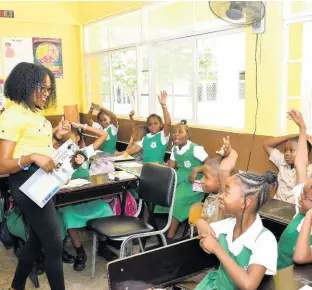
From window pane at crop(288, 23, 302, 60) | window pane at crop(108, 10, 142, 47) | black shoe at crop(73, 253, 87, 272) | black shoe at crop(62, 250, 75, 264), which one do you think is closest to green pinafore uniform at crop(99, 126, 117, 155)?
window pane at crop(108, 10, 142, 47)

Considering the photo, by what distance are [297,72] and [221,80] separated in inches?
35.1

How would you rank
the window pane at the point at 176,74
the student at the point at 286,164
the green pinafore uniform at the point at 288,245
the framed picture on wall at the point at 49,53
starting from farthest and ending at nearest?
the framed picture on wall at the point at 49,53
the window pane at the point at 176,74
the student at the point at 286,164
the green pinafore uniform at the point at 288,245

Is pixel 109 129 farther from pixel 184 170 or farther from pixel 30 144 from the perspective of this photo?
pixel 30 144

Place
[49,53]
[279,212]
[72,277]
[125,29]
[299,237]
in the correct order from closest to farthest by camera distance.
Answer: [299,237], [279,212], [72,277], [125,29], [49,53]

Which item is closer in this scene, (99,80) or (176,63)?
(176,63)

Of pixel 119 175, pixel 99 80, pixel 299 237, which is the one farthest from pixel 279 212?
pixel 99 80

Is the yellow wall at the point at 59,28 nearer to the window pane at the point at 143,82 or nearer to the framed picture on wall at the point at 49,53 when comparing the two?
the framed picture on wall at the point at 49,53

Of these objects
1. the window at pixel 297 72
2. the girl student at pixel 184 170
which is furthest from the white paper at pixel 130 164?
the window at pixel 297 72

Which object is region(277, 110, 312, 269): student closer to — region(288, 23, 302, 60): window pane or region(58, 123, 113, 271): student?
region(58, 123, 113, 271): student

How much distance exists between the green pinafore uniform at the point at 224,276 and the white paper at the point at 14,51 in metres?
5.71

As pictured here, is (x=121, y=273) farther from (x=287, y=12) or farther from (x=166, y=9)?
(x=166, y=9)

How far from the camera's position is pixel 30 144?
215 cm

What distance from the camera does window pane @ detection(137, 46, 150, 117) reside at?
17.6 ft

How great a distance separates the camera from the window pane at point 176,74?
464 cm
